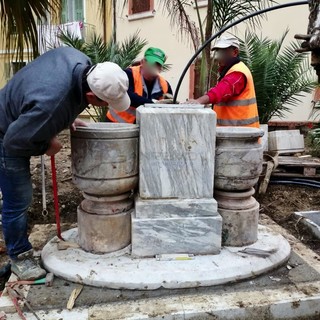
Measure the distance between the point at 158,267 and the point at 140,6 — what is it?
11458mm

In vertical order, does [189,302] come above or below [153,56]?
below

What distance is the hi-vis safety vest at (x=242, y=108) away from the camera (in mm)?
4039

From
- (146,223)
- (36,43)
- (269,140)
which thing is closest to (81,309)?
(146,223)

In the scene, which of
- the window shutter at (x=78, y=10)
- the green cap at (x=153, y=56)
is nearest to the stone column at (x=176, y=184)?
the green cap at (x=153, y=56)

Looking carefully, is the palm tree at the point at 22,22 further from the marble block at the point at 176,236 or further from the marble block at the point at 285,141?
the marble block at the point at 285,141

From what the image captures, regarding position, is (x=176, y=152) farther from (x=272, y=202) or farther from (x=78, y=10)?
(x=78, y=10)

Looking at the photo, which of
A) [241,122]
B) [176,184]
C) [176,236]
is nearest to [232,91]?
[241,122]

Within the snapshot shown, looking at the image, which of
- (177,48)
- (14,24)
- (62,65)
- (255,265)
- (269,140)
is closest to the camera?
(62,65)

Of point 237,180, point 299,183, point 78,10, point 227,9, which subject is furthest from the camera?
point 78,10

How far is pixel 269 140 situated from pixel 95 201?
15.0ft

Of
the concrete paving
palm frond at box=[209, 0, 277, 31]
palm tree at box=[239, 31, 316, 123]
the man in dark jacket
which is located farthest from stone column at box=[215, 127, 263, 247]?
palm tree at box=[239, 31, 316, 123]

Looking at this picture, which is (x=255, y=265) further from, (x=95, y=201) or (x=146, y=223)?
(x=95, y=201)

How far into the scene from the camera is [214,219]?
3.15 m

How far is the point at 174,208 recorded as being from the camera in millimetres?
3119
